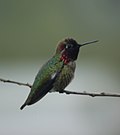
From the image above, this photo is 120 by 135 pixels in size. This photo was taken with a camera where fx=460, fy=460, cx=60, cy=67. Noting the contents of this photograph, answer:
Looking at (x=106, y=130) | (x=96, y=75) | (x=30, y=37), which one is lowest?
(x=106, y=130)

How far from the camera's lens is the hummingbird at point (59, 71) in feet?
1.76

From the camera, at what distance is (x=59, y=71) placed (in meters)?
0.58

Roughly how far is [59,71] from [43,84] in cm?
4

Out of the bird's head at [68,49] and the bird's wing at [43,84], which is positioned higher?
the bird's head at [68,49]

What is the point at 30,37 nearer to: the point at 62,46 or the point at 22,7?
the point at 22,7

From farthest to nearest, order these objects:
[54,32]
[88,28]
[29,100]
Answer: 1. [88,28]
2. [54,32]
3. [29,100]

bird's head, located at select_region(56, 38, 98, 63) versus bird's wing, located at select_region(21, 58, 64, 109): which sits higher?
bird's head, located at select_region(56, 38, 98, 63)

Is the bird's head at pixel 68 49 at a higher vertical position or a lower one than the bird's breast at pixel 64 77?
higher

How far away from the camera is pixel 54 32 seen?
4.62 ft

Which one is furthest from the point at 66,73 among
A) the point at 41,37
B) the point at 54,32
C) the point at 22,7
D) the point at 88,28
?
the point at 22,7

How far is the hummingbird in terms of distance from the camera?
536 millimetres

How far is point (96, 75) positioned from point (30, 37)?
227 mm

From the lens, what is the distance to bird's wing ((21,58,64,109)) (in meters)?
0.52

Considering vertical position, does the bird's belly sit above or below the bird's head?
below
